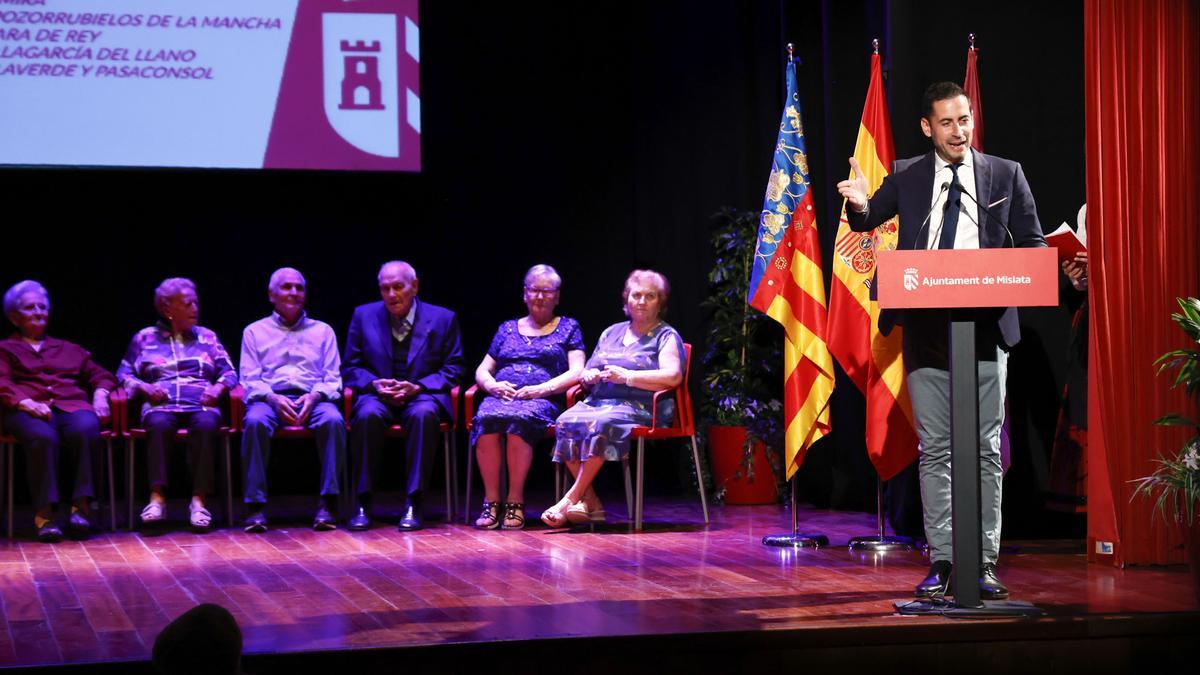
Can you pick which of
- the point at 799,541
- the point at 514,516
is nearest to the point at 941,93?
the point at 799,541

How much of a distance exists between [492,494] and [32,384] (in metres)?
2.03

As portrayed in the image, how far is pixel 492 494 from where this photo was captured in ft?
18.8

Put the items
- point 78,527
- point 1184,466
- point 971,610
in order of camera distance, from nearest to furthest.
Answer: point 971,610, point 1184,466, point 78,527

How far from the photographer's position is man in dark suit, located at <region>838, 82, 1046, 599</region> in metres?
3.53

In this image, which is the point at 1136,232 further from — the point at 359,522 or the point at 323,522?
the point at 323,522

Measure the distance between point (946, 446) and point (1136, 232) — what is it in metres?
1.33

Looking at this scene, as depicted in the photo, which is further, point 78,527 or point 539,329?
point 539,329

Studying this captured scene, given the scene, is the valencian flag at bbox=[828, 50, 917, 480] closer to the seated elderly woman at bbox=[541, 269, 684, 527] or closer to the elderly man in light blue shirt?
the seated elderly woman at bbox=[541, 269, 684, 527]

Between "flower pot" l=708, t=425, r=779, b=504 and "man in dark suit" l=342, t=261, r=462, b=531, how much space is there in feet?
5.05

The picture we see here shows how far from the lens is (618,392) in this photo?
5.72 m

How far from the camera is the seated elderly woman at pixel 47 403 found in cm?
539

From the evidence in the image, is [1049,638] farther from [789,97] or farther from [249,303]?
[249,303]

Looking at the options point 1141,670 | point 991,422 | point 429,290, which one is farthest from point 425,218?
point 1141,670

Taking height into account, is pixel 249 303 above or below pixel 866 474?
above
